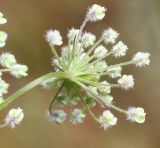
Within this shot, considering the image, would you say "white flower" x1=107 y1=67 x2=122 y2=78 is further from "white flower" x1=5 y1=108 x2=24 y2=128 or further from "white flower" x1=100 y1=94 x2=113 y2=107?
"white flower" x1=5 y1=108 x2=24 y2=128

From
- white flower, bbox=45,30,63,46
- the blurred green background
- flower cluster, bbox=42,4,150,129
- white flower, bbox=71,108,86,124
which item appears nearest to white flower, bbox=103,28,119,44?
flower cluster, bbox=42,4,150,129

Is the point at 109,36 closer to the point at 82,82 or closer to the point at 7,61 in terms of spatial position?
the point at 82,82

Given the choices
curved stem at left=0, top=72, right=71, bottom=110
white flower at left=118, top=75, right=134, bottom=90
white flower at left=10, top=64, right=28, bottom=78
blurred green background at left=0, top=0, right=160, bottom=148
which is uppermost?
blurred green background at left=0, top=0, right=160, bottom=148

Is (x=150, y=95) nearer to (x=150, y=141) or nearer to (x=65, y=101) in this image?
(x=150, y=141)

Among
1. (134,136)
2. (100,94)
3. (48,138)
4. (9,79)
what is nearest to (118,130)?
(134,136)

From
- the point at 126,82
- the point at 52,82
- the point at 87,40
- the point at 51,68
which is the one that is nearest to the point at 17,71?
the point at 52,82

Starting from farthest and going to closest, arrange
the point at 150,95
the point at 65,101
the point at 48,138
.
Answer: the point at 150,95 → the point at 48,138 → the point at 65,101

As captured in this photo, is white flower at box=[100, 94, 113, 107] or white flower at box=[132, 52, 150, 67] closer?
white flower at box=[100, 94, 113, 107]

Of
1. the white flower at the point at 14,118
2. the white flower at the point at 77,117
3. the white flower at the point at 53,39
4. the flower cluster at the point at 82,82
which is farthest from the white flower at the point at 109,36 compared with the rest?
the white flower at the point at 14,118
